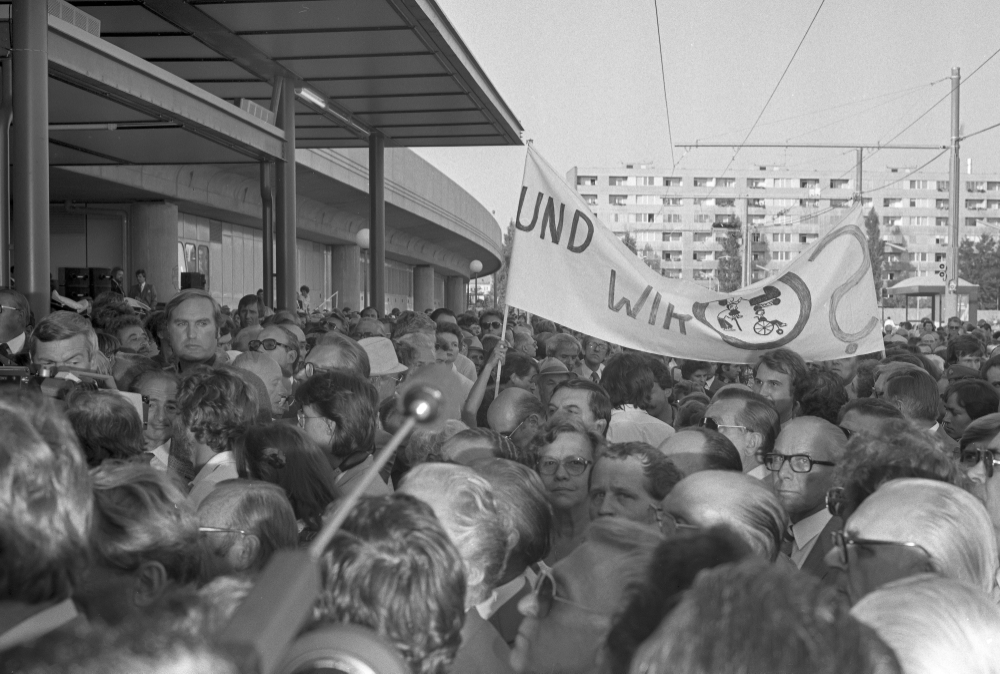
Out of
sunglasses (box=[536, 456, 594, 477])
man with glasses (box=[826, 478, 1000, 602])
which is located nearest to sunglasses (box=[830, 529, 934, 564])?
man with glasses (box=[826, 478, 1000, 602])

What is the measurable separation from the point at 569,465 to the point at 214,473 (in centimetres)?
133

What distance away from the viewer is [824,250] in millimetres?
7562

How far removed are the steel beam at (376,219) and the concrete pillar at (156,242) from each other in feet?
22.3

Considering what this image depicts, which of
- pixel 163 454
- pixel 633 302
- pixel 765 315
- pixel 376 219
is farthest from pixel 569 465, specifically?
pixel 376 219

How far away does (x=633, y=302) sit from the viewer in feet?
23.8

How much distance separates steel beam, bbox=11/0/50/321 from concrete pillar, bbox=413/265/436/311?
45825mm

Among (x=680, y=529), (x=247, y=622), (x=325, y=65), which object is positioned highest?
(x=325, y=65)

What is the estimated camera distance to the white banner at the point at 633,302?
717 cm

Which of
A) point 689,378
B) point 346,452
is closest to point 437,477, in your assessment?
point 346,452

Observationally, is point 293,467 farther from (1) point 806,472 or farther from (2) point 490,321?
(2) point 490,321

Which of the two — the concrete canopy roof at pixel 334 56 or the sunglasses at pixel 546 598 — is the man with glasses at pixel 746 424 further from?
the concrete canopy roof at pixel 334 56

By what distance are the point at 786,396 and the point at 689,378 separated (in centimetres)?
293

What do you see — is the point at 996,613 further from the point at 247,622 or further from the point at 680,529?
the point at 680,529

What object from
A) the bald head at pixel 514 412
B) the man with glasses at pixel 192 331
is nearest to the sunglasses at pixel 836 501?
the bald head at pixel 514 412
